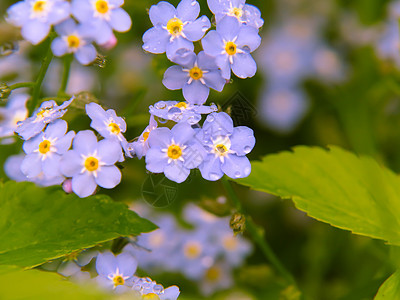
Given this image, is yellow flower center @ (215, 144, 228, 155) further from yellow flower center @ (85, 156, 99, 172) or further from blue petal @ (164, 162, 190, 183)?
yellow flower center @ (85, 156, 99, 172)

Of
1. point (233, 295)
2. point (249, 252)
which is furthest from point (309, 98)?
point (233, 295)

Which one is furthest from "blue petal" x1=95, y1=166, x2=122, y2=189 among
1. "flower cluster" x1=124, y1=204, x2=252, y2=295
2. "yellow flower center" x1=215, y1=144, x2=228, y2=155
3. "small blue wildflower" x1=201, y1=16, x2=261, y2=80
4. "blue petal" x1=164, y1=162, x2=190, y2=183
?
"flower cluster" x1=124, y1=204, x2=252, y2=295

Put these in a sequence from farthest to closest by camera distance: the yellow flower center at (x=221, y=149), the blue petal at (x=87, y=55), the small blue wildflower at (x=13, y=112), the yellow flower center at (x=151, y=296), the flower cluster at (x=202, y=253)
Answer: the flower cluster at (x=202, y=253) < the small blue wildflower at (x=13, y=112) < the blue petal at (x=87, y=55) < the yellow flower center at (x=221, y=149) < the yellow flower center at (x=151, y=296)

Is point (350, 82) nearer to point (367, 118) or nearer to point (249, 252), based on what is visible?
point (367, 118)

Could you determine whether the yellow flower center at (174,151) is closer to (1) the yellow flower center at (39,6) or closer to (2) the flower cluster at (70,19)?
(2) the flower cluster at (70,19)

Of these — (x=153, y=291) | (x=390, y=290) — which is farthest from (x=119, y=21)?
(x=390, y=290)

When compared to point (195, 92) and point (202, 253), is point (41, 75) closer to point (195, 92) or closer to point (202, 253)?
point (195, 92)

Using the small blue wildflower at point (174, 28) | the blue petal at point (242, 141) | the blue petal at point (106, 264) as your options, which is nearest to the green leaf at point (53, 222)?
the blue petal at point (106, 264)
